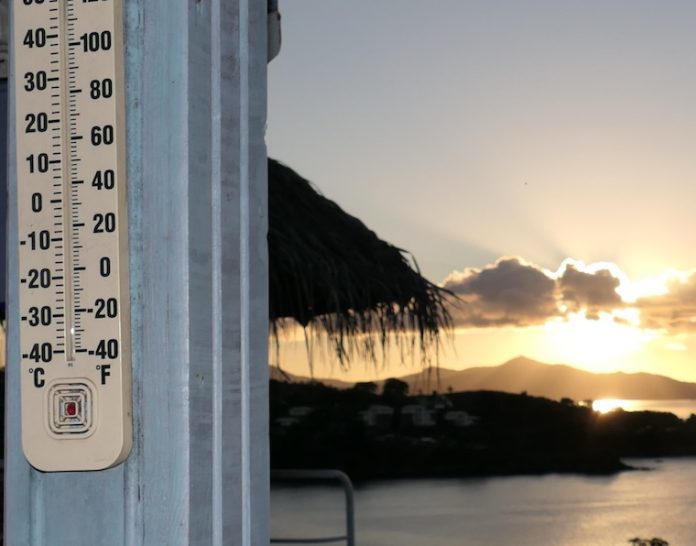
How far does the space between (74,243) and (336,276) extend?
319cm

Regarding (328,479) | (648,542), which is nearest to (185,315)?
(328,479)

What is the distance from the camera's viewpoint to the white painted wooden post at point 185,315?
108 centimetres

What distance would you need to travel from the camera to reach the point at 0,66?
64.0 inches

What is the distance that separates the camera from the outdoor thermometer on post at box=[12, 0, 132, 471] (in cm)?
108

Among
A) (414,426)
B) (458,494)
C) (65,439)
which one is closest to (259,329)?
(65,439)

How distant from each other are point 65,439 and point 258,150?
338 mm

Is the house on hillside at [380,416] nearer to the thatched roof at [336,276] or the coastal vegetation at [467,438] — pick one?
the coastal vegetation at [467,438]

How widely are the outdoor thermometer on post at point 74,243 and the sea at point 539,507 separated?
1657 centimetres

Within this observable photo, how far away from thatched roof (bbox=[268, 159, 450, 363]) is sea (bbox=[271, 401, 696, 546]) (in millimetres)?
12950

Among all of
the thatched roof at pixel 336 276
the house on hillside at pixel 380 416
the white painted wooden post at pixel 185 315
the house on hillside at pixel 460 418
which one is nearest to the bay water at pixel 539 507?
the house on hillside at pixel 380 416

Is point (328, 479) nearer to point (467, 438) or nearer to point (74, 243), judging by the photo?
point (74, 243)

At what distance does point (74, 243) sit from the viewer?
3.61 feet

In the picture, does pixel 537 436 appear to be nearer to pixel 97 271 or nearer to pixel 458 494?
pixel 458 494

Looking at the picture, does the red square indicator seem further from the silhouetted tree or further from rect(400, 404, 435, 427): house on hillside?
rect(400, 404, 435, 427): house on hillside
